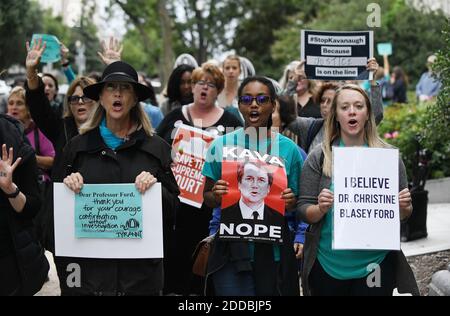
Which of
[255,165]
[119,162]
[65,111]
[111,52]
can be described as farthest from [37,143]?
[255,165]

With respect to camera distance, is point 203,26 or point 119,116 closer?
point 119,116

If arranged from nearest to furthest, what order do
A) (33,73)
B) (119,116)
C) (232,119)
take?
(119,116), (33,73), (232,119)

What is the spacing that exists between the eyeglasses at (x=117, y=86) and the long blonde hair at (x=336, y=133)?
130 centimetres

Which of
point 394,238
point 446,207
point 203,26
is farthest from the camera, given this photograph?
point 203,26

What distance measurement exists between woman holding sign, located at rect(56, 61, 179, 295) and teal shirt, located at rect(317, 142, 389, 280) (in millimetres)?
1004

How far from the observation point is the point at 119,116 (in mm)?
5004

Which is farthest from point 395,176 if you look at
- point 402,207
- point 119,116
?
point 119,116

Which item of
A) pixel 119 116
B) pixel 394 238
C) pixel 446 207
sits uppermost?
pixel 119 116

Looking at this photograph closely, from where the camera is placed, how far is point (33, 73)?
6.09 metres

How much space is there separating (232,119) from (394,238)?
9.89 ft

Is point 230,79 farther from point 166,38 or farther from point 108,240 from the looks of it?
point 166,38

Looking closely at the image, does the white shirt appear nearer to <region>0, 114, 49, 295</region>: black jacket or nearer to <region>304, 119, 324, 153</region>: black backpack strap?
<region>0, 114, 49, 295</region>: black jacket
